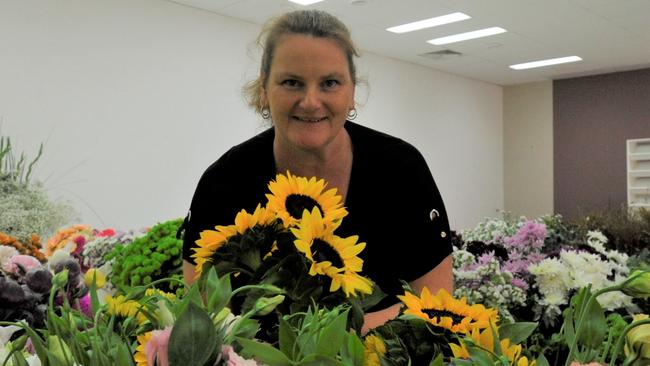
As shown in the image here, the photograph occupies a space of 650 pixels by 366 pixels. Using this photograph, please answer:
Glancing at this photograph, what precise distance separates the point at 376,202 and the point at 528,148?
32.0 feet

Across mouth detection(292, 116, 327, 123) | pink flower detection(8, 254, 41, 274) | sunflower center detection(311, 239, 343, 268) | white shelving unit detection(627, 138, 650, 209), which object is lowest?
white shelving unit detection(627, 138, 650, 209)

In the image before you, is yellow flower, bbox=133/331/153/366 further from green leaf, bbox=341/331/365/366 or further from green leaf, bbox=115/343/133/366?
green leaf, bbox=341/331/365/366

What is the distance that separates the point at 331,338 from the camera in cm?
35

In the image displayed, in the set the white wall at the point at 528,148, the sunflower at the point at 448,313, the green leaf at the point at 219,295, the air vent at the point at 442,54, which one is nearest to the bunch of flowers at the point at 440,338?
the sunflower at the point at 448,313

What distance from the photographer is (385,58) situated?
26.7 feet

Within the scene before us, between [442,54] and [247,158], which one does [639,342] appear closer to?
[247,158]

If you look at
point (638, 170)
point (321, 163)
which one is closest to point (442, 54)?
point (638, 170)

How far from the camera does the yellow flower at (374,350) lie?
41cm

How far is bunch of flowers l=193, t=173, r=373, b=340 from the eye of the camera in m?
0.48

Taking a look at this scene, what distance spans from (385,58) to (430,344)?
313 inches

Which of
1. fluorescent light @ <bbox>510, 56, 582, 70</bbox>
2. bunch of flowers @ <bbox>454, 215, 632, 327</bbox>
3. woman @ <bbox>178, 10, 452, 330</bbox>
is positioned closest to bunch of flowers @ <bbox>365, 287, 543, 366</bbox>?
woman @ <bbox>178, 10, 452, 330</bbox>

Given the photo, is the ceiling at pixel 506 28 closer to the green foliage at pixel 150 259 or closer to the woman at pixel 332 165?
the green foliage at pixel 150 259

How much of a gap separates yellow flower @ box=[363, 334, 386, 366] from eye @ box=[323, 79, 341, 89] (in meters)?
0.72

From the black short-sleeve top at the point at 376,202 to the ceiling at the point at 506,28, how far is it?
3680 millimetres
